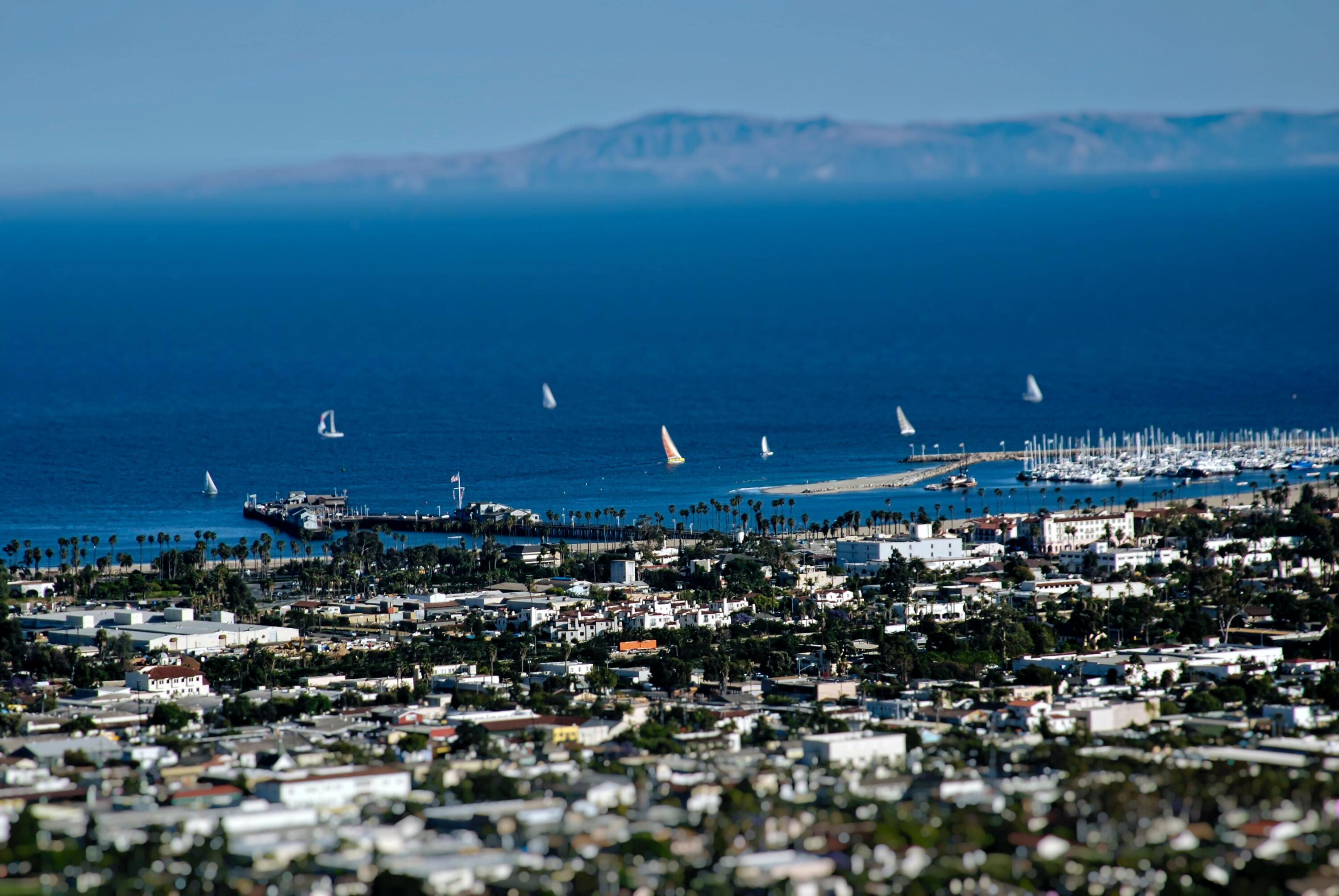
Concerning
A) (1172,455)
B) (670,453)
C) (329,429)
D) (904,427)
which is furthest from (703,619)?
(329,429)

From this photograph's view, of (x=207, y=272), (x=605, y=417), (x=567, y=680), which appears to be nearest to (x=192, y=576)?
(x=567, y=680)

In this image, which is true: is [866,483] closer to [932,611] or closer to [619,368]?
[932,611]

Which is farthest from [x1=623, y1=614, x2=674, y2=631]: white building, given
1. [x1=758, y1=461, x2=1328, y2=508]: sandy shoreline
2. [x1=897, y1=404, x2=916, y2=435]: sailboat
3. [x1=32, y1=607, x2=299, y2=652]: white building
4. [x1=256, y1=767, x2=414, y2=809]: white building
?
[x1=897, y1=404, x2=916, y2=435]: sailboat

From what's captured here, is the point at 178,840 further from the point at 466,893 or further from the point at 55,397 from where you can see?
the point at 55,397

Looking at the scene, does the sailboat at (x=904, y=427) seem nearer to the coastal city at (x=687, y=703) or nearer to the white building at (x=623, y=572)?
the coastal city at (x=687, y=703)

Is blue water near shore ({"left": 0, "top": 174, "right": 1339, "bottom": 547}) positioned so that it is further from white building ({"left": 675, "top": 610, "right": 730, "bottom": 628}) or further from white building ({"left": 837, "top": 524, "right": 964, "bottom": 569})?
white building ({"left": 675, "top": 610, "right": 730, "bottom": 628})
